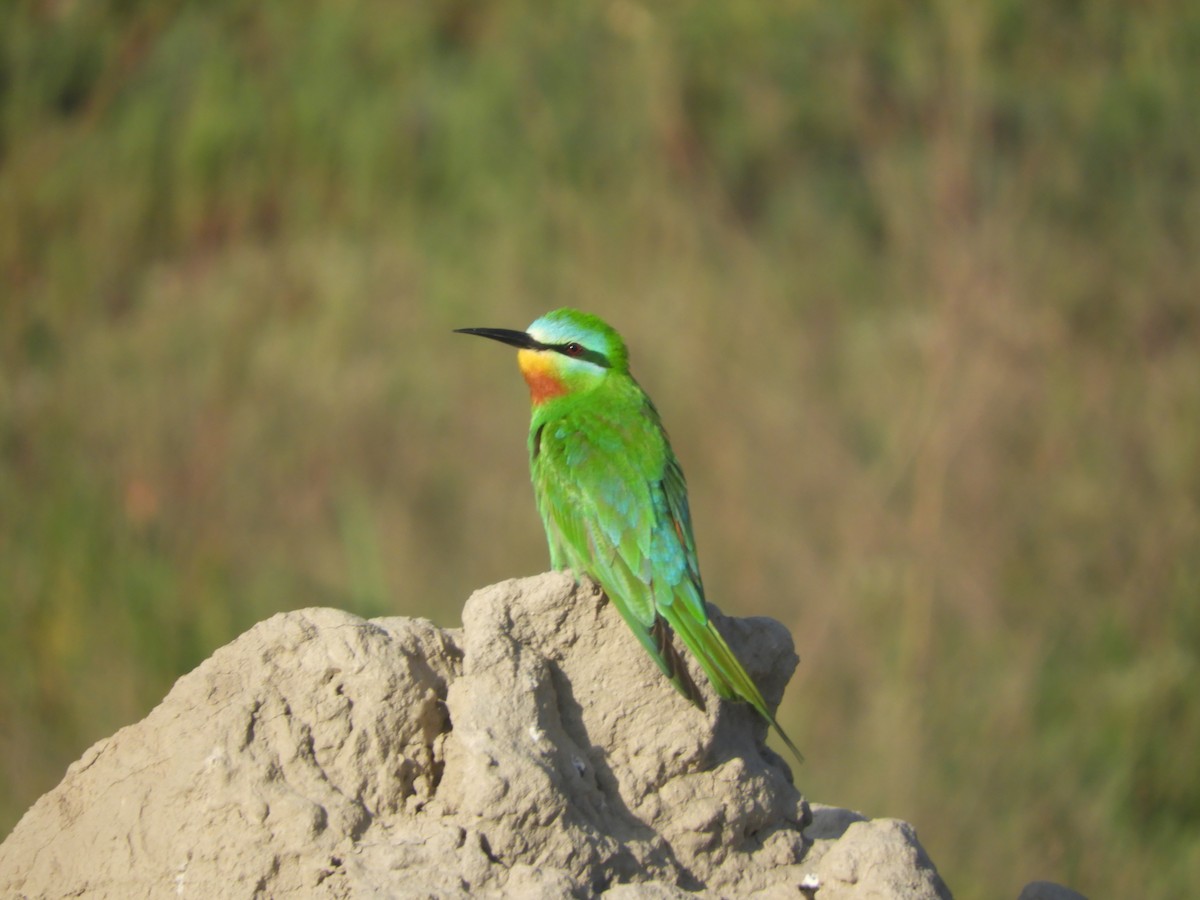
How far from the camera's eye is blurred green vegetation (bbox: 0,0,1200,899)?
19.5ft

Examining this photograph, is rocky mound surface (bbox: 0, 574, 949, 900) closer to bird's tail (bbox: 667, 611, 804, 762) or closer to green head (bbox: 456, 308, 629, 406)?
bird's tail (bbox: 667, 611, 804, 762)

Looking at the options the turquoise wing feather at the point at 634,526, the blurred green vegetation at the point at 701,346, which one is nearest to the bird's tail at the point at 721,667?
the turquoise wing feather at the point at 634,526

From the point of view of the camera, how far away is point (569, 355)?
3381 mm

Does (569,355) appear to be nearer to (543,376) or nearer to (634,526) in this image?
(543,376)

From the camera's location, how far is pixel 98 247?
7.59 m

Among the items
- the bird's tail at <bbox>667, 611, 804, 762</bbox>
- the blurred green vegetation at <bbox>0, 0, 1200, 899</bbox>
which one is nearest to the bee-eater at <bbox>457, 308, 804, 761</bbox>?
the bird's tail at <bbox>667, 611, 804, 762</bbox>

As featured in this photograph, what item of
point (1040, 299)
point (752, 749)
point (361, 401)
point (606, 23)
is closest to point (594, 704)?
point (752, 749)

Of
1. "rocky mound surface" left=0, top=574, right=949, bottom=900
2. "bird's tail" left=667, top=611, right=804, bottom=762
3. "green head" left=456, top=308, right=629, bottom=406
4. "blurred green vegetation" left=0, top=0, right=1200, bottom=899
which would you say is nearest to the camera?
"rocky mound surface" left=0, top=574, right=949, bottom=900

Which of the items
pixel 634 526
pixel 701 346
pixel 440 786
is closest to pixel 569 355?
pixel 634 526

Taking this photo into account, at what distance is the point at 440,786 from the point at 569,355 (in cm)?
137

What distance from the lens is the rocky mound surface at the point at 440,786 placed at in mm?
2076

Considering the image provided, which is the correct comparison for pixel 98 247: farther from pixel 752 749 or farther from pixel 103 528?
pixel 752 749

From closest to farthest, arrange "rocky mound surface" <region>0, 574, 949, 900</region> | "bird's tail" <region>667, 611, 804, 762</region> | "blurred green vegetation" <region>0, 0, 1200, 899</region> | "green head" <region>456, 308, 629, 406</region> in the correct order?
"rocky mound surface" <region>0, 574, 949, 900</region> → "bird's tail" <region>667, 611, 804, 762</region> → "green head" <region>456, 308, 629, 406</region> → "blurred green vegetation" <region>0, 0, 1200, 899</region>

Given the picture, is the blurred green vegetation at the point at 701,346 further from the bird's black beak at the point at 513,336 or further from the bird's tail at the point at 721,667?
the bird's tail at the point at 721,667
